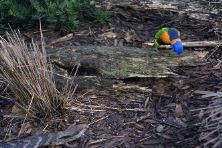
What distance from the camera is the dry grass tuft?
2.85 m

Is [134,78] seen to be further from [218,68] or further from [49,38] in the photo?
[49,38]

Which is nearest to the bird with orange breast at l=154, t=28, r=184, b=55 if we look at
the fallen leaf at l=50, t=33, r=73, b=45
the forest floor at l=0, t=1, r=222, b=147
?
the forest floor at l=0, t=1, r=222, b=147

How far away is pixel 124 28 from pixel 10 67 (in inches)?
72.7

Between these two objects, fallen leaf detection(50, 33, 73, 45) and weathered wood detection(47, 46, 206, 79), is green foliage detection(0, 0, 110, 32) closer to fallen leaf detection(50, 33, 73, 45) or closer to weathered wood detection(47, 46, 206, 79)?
fallen leaf detection(50, 33, 73, 45)

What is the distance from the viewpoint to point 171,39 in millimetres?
3799

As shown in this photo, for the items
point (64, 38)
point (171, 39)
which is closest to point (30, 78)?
point (64, 38)

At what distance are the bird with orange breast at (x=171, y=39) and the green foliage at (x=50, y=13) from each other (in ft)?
2.55

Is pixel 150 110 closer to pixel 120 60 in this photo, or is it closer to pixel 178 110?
pixel 178 110

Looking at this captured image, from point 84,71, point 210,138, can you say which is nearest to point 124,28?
point 84,71

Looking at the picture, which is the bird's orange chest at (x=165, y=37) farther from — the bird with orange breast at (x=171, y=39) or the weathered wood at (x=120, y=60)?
the weathered wood at (x=120, y=60)

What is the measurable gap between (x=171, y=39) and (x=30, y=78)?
4.88 feet

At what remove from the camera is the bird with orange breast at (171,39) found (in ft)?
12.0

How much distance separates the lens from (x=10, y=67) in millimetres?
2842

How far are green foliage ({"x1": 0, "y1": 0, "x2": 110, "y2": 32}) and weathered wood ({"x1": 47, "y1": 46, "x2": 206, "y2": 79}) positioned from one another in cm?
62
